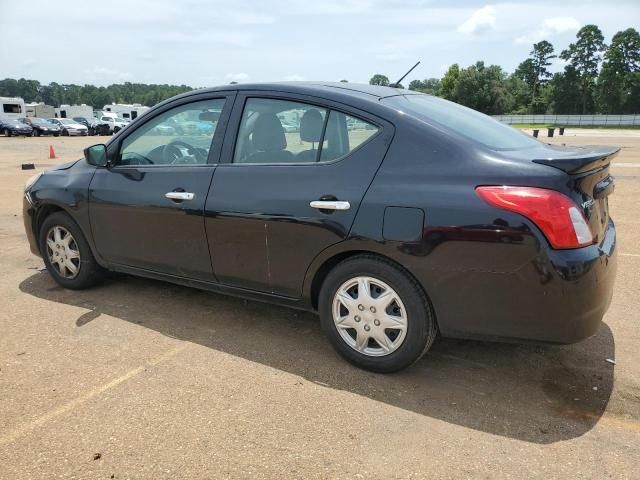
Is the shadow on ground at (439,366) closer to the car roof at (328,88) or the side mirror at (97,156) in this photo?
the side mirror at (97,156)

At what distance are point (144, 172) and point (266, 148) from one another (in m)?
1.08

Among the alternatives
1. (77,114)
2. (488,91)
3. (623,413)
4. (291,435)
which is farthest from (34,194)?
(488,91)

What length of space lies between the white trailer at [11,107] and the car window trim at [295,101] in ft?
159

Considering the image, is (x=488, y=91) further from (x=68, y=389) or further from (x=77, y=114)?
(x=68, y=389)

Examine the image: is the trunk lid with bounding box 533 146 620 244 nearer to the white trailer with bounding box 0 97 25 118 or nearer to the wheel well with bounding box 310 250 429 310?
the wheel well with bounding box 310 250 429 310

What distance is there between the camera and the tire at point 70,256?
15.1 ft

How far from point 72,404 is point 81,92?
166 metres

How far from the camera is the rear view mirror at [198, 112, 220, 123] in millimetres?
3855

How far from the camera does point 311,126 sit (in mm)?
3469

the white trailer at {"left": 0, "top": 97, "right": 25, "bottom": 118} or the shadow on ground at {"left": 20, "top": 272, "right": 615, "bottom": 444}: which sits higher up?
the white trailer at {"left": 0, "top": 97, "right": 25, "bottom": 118}

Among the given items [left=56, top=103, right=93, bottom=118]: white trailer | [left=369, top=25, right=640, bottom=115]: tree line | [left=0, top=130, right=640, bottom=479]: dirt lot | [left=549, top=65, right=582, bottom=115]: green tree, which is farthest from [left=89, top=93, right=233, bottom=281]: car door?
[left=549, top=65, right=582, bottom=115]: green tree

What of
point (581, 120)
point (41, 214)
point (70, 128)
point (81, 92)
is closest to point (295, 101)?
point (41, 214)

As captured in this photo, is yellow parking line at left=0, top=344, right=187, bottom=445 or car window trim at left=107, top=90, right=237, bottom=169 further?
car window trim at left=107, top=90, right=237, bottom=169

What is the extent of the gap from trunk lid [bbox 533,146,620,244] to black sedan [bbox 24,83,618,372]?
0.01 metres
